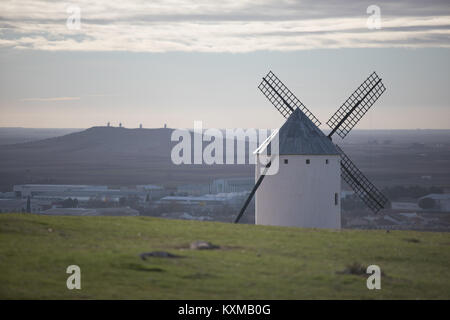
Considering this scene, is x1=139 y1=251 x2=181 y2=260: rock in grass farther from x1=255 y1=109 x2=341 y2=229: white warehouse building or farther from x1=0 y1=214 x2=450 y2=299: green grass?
x1=255 y1=109 x2=341 y2=229: white warehouse building

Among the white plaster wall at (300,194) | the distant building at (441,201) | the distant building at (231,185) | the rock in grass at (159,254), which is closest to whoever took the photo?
the rock in grass at (159,254)

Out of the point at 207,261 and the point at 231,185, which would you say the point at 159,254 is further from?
the point at 231,185

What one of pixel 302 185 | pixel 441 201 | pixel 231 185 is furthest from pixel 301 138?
pixel 231 185

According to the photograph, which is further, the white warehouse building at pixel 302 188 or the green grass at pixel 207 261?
the white warehouse building at pixel 302 188

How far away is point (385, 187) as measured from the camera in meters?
158

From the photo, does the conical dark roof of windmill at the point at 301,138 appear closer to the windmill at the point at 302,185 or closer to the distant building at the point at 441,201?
the windmill at the point at 302,185

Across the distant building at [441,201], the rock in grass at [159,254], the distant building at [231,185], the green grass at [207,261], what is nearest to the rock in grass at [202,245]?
the green grass at [207,261]

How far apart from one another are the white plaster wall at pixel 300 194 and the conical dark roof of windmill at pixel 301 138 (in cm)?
35

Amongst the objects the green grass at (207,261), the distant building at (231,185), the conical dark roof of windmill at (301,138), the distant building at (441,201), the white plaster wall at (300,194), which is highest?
the distant building at (231,185)

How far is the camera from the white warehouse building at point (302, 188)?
1609 inches

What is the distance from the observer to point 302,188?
134 ft

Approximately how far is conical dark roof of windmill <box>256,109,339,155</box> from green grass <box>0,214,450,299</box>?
761 centimetres
